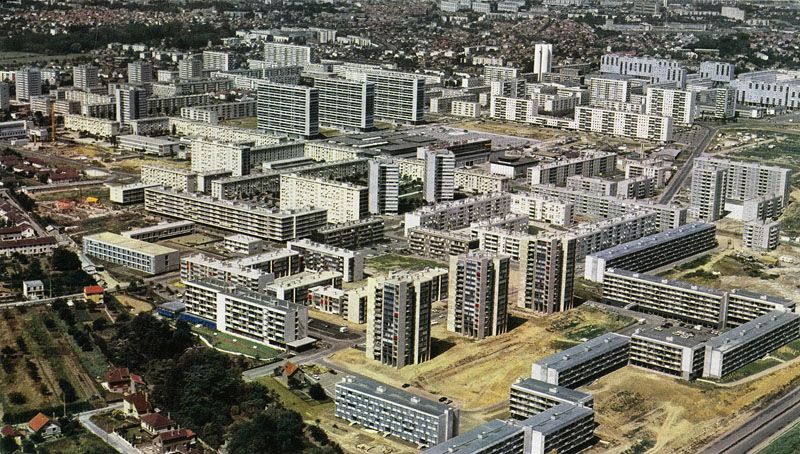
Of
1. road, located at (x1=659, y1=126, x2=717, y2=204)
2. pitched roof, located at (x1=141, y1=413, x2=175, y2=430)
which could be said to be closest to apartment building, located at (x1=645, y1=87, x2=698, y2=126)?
road, located at (x1=659, y1=126, x2=717, y2=204)

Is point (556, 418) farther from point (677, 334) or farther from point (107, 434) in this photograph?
point (107, 434)

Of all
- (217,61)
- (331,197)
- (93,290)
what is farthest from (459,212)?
(217,61)

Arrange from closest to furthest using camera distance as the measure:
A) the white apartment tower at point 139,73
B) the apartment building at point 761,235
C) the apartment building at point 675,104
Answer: the apartment building at point 761,235 < the apartment building at point 675,104 < the white apartment tower at point 139,73

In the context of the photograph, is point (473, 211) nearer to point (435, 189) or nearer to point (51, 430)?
point (435, 189)

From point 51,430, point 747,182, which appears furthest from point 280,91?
point 51,430

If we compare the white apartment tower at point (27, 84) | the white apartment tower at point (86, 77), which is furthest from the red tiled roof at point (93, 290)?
the white apartment tower at point (86, 77)

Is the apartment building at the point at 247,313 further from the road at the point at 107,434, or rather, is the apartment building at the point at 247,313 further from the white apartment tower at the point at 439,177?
the white apartment tower at the point at 439,177
